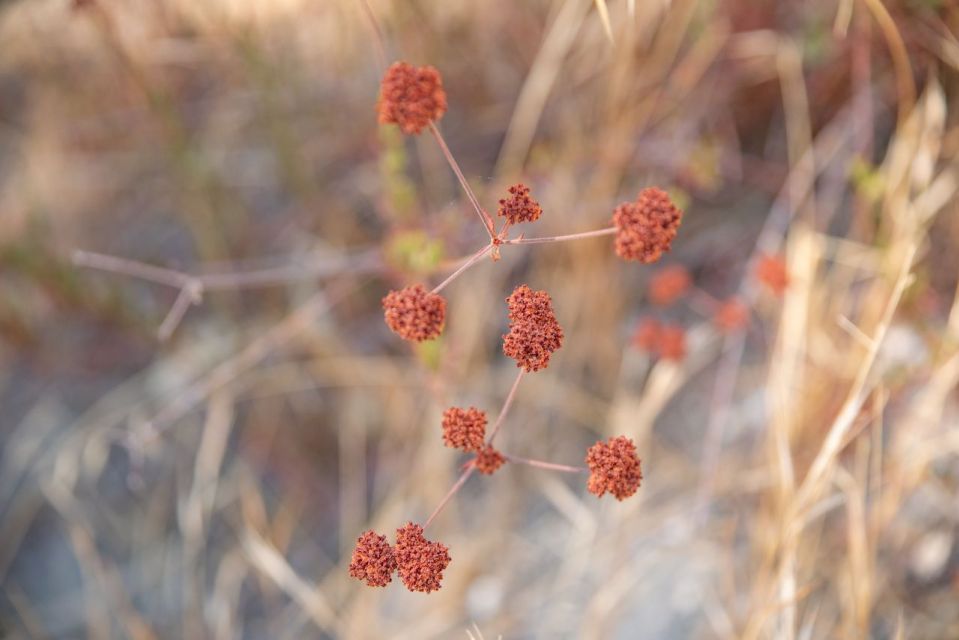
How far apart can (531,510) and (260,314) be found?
0.92 meters

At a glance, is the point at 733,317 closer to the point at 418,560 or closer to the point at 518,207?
the point at 518,207

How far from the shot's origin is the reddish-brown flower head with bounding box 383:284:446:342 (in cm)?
94

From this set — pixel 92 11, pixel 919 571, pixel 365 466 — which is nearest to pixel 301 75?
pixel 92 11

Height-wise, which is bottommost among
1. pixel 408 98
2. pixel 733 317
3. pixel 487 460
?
pixel 733 317

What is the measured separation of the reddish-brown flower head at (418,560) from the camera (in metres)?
0.94

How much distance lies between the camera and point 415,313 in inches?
37.0

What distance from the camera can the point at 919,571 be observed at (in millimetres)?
1619

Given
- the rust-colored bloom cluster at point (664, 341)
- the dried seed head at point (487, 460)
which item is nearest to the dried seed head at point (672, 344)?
the rust-colored bloom cluster at point (664, 341)

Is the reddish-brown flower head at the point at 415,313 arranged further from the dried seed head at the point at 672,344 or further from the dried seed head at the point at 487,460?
the dried seed head at the point at 672,344

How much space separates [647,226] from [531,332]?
0.64ft

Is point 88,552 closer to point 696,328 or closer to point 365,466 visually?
point 365,466

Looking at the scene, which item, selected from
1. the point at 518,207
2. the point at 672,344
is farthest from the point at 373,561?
the point at 672,344

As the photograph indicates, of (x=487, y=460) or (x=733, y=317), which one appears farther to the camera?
(x=733, y=317)

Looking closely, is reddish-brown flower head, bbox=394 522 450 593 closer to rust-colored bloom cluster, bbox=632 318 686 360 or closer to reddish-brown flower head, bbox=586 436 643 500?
reddish-brown flower head, bbox=586 436 643 500
